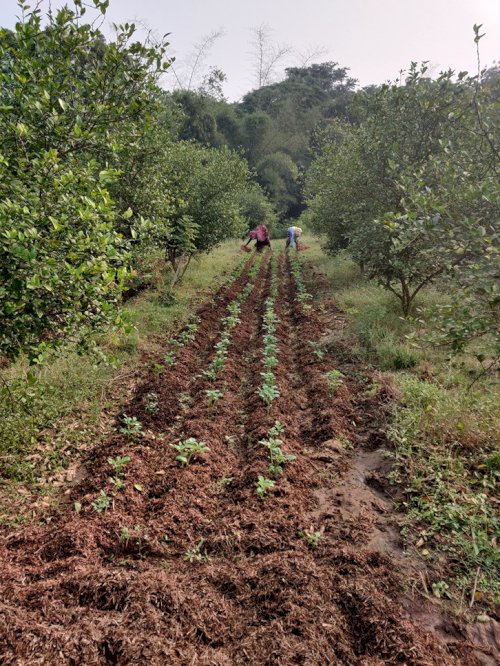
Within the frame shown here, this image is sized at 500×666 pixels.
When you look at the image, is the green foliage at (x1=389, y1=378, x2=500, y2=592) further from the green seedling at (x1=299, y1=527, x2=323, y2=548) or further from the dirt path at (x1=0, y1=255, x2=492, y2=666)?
the green seedling at (x1=299, y1=527, x2=323, y2=548)

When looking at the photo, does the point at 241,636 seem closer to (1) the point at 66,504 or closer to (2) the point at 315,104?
(1) the point at 66,504

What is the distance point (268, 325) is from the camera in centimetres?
931

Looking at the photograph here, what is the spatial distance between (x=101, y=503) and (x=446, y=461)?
3756 millimetres

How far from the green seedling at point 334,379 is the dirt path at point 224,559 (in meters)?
0.47

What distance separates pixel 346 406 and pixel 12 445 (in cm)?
441

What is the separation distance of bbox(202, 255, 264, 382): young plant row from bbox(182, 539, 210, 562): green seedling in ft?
8.22

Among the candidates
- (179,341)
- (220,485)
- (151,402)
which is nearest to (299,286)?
(179,341)

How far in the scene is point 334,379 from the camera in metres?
6.49

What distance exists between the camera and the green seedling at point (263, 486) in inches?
157

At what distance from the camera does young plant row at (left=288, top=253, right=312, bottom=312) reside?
11483 mm

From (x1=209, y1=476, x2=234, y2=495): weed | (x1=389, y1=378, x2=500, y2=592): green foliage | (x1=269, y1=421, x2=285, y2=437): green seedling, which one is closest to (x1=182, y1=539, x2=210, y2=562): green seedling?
(x1=209, y1=476, x2=234, y2=495): weed

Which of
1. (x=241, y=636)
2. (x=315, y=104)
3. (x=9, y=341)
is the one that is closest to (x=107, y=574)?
(x=241, y=636)

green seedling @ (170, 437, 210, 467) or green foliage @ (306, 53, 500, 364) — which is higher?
green foliage @ (306, 53, 500, 364)

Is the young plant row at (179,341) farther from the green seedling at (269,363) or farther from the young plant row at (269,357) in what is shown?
the green seedling at (269,363)
